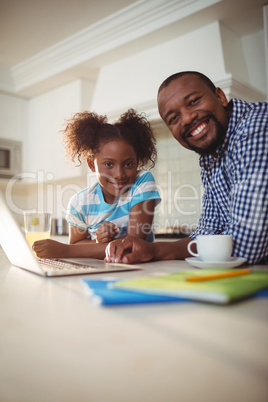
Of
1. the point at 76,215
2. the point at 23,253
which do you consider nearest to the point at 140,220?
the point at 76,215

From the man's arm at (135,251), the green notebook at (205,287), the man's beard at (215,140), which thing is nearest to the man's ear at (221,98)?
the man's beard at (215,140)

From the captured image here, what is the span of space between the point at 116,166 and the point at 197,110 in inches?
18.3

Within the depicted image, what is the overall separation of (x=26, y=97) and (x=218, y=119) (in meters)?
3.29

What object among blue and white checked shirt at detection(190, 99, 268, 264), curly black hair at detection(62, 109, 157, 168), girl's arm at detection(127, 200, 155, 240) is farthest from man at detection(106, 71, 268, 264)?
curly black hair at detection(62, 109, 157, 168)

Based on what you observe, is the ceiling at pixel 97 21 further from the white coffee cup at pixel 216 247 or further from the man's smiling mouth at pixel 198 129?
the white coffee cup at pixel 216 247

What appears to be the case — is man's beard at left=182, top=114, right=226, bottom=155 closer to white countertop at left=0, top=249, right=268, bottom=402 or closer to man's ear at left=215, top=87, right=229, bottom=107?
man's ear at left=215, top=87, right=229, bottom=107

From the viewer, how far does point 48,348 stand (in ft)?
1.04

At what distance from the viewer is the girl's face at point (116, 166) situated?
1.50 meters

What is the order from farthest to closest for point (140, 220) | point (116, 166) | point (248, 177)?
point (116, 166) → point (140, 220) → point (248, 177)

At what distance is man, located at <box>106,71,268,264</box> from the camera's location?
87cm

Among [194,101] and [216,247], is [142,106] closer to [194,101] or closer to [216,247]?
[194,101]

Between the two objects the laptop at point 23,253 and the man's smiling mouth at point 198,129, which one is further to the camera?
the man's smiling mouth at point 198,129

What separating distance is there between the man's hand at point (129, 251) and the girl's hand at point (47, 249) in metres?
0.17

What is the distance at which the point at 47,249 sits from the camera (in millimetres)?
1018
